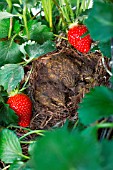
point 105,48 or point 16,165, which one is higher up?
point 105,48

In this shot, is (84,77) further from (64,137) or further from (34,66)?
(64,137)

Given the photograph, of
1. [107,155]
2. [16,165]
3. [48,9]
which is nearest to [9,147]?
[16,165]

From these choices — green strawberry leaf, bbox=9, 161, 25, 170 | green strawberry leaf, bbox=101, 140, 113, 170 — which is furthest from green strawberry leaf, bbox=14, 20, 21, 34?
green strawberry leaf, bbox=101, 140, 113, 170

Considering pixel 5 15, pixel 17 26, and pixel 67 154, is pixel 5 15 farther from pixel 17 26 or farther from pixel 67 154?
pixel 67 154

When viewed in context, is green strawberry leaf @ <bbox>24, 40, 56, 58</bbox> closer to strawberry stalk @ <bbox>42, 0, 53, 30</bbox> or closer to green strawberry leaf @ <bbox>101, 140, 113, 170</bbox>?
strawberry stalk @ <bbox>42, 0, 53, 30</bbox>

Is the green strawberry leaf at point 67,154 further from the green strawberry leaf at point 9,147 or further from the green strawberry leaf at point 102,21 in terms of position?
the green strawberry leaf at point 9,147

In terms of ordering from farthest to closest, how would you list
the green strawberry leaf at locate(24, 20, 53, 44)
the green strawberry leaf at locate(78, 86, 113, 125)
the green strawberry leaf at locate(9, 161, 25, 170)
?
the green strawberry leaf at locate(24, 20, 53, 44) → the green strawberry leaf at locate(9, 161, 25, 170) → the green strawberry leaf at locate(78, 86, 113, 125)
